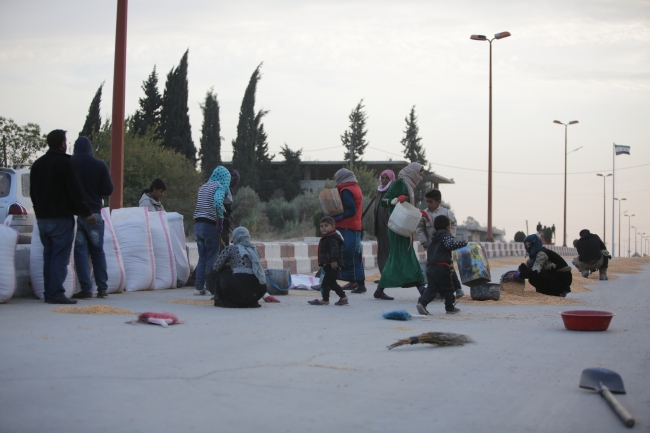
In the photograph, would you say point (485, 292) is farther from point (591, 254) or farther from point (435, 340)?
point (591, 254)

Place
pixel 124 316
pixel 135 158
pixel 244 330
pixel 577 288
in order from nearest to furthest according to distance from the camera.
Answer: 1. pixel 244 330
2. pixel 124 316
3. pixel 577 288
4. pixel 135 158

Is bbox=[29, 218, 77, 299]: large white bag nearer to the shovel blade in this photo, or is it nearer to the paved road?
the paved road

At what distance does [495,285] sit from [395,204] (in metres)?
1.83

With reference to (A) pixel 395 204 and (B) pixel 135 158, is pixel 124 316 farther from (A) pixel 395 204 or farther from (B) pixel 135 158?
(B) pixel 135 158

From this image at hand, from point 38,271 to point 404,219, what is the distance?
4.74 m

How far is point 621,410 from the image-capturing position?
4.09 metres

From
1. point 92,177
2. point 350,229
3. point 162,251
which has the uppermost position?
point 92,177

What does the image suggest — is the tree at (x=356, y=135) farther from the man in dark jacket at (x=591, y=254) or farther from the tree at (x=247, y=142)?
Answer: the man in dark jacket at (x=591, y=254)

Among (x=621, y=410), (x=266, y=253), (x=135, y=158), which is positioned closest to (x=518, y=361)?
(x=621, y=410)

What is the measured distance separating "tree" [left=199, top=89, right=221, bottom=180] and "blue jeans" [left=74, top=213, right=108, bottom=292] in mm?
44983

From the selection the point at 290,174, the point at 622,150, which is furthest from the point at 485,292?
the point at 622,150

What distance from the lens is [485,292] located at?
10891mm

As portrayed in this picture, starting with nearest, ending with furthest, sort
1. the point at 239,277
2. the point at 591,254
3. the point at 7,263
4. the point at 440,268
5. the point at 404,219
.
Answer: the point at 7,263 → the point at 440,268 → the point at 239,277 → the point at 404,219 → the point at 591,254

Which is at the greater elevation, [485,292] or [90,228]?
[90,228]
